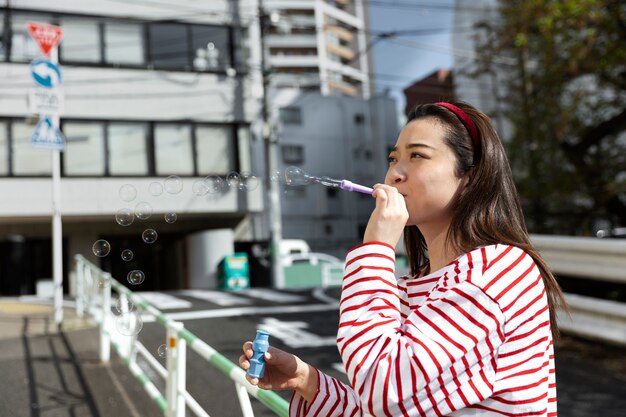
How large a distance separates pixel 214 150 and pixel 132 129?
2391mm

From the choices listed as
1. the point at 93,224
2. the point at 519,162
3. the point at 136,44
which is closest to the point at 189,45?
the point at 136,44

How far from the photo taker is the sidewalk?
4.41 metres

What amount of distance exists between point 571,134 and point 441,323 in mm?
11708

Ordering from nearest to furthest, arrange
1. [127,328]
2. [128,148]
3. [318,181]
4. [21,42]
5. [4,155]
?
[318,181]
[127,328]
[4,155]
[21,42]
[128,148]

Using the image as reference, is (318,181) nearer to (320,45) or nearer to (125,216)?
(125,216)

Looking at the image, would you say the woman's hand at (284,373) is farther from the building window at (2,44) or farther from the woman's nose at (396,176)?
the building window at (2,44)

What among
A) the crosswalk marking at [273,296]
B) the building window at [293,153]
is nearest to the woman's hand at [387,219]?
the crosswalk marking at [273,296]

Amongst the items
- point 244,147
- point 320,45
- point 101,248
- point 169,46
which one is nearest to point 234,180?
point 101,248

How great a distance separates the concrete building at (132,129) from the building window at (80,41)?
0.09 feet

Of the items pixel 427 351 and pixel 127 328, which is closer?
pixel 427 351

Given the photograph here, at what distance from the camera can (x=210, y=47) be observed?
17.8 meters

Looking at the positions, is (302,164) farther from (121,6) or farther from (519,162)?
(519,162)

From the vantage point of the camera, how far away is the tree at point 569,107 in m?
7.82

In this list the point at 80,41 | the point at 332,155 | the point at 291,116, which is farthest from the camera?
the point at 332,155
